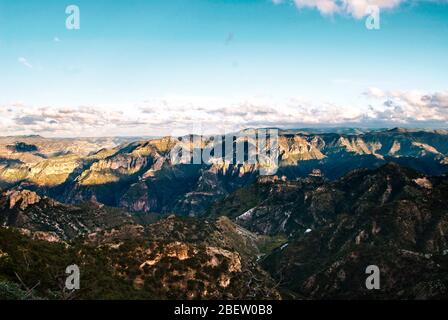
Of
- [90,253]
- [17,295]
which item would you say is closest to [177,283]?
[90,253]
